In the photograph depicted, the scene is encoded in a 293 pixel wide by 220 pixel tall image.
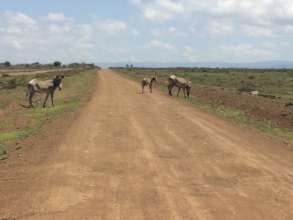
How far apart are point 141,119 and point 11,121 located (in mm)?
6618

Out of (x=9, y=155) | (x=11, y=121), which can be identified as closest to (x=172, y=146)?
(x=9, y=155)

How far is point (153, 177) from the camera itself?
10.9 m

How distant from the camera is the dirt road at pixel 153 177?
Answer: 28.3ft

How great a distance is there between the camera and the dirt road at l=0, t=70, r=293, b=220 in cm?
863

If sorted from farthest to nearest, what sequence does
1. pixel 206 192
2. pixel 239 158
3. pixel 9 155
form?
pixel 9 155 → pixel 239 158 → pixel 206 192

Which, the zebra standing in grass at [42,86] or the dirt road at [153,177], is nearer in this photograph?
the dirt road at [153,177]

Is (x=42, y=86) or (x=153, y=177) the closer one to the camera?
(x=153, y=177)

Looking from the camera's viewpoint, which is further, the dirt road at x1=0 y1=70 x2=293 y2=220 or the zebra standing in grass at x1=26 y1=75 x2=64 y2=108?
the zebra standing in grass at x1=26 y1=75 x2=64 y2=108

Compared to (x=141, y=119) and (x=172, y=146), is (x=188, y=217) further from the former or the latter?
(x=141, y=119)

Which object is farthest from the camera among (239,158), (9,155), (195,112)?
(195,112)

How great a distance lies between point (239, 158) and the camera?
13047 millimetres

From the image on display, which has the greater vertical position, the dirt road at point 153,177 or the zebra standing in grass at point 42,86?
the dirt road at point 153,177

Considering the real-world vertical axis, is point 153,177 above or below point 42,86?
above

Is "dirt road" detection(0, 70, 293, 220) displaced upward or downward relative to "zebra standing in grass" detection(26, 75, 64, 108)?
upward
